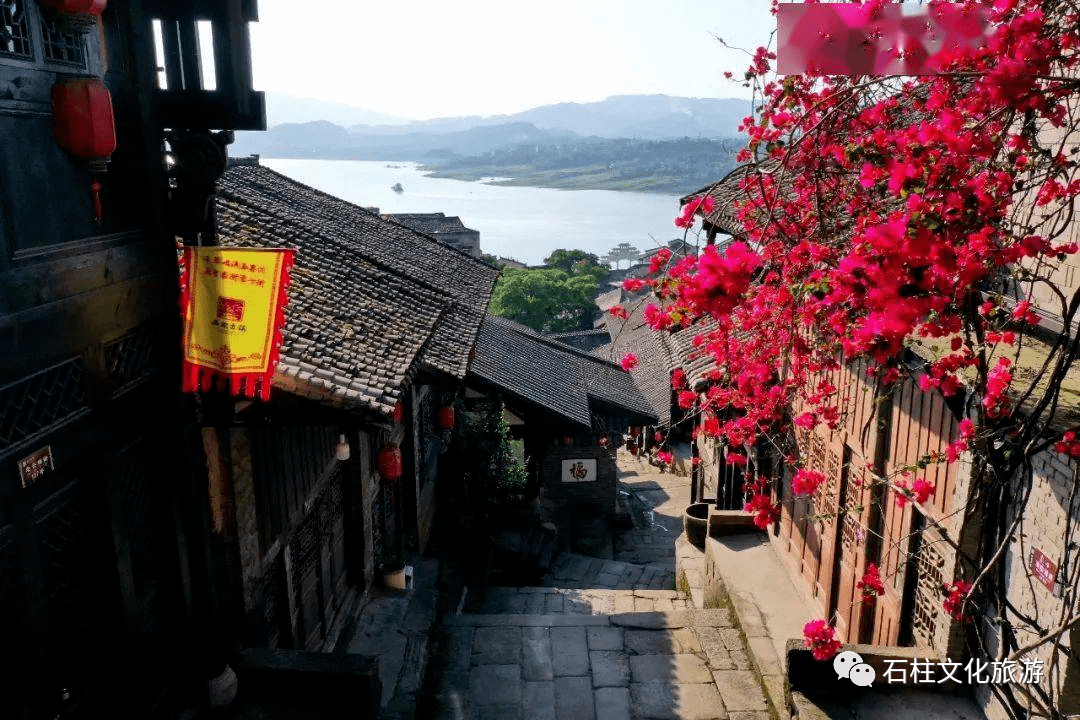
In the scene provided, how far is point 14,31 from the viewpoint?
4.14m

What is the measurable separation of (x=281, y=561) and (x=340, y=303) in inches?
130

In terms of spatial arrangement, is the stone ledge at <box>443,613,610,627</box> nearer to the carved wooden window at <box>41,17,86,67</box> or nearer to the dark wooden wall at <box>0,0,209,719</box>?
the dark wooden wall at <box>0,0,209,719</box>

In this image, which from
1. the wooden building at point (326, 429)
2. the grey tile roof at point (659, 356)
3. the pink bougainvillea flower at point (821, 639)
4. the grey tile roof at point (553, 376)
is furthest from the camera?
the grey tile roof at point (553, 376)

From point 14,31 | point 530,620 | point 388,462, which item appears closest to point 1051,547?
point 530,620

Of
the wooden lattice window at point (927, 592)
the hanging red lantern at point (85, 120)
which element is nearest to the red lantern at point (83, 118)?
the hanging red lantern at point (85, 120)

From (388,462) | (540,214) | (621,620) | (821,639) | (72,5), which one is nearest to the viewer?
(72,5)

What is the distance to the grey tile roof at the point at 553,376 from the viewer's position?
18453 mm

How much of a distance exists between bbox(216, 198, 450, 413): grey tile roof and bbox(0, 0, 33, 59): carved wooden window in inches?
120

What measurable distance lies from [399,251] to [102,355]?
1159cm

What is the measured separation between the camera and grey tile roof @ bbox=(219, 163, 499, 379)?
40.1 ft

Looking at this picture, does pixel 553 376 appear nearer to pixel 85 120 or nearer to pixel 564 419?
pixel 564 419

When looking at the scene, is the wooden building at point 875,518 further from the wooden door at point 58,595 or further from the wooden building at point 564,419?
the wooden building at point 564,419

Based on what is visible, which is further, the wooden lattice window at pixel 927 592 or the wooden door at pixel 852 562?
the wooden door at pixel 852 562
